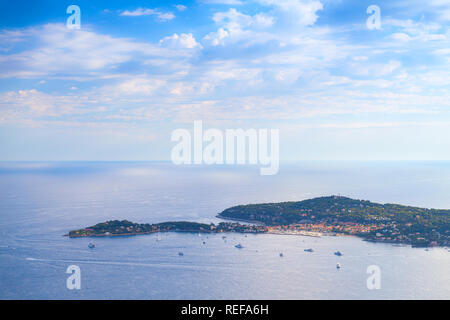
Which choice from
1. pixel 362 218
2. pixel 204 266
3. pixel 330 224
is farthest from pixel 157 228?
pixel 362 218

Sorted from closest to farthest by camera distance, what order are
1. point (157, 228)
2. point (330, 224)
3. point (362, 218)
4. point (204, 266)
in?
→ point (204, 266) < point (157, 228) < point (330, 224) < point (362, 218)

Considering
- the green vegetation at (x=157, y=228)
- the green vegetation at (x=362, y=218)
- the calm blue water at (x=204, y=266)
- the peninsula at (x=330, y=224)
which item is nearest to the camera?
the calm blue water at (x=204, y=266)

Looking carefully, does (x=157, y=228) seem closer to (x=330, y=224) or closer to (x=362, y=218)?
(x=330, y=224)

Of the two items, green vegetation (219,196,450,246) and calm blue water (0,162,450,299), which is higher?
green vegetation (219,196,450,246)

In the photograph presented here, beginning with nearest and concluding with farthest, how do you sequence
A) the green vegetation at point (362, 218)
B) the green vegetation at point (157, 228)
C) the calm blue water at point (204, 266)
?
the calm blue water at point (204, 266) < the green vegetation at point (362, 218) < the green vegetation at point (157, 228)

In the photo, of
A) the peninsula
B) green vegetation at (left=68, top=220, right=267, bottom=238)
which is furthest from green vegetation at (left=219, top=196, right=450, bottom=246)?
green vegetation at (left=68, top=220, right=267, bottom=238)

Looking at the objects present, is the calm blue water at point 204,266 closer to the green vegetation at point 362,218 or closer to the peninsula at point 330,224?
the peninsula at point 330,224

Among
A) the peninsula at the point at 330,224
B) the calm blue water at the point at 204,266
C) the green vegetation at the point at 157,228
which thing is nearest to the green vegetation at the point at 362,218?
the peninsula at the point at 330,224

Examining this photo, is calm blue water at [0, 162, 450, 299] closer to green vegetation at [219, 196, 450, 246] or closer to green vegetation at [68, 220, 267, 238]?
green vegetation at [68, 220, 267, 238]
